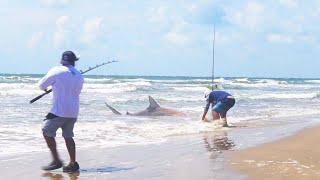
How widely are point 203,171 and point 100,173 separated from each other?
1216 millimetres

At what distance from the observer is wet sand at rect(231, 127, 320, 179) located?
6317mm

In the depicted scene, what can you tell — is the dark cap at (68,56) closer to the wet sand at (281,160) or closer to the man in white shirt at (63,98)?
the man in white shirt at (63,98)

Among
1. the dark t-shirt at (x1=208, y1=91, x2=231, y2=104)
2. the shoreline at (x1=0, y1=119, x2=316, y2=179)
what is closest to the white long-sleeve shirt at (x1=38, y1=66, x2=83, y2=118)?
the shoreline at (x1=0, y1=119, x2=316, y2=179)

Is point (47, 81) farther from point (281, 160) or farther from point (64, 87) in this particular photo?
point (281, 160)

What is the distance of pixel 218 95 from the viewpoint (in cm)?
1393

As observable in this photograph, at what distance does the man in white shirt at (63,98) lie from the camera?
682 centimetres

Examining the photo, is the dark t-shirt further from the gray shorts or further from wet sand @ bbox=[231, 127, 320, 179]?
the gray shorts

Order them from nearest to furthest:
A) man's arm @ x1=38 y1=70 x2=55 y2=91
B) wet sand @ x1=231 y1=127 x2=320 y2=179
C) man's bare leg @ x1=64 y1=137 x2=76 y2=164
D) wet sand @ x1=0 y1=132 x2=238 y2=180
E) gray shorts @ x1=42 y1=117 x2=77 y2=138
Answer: wet sand @ x1=231 y1=127 x2=320 y2=179 → wet sand @ x1=0 y1=132 x2=238 y2=180 → man's arm @ x1=38 y1=70 x2=55 y2=91 → gray shorts @ x1=42 y1=117 x2=77 y2=138 → man's bare leg @ x1=64 y1=137 x2=76 y2=164

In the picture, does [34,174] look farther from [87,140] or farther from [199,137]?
[199,137]

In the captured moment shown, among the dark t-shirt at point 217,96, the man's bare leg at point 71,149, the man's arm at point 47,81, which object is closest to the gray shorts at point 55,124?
the man's bare leg at point 71,149

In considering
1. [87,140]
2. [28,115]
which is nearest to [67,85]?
[87,140]

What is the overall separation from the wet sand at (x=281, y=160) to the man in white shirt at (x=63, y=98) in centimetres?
208

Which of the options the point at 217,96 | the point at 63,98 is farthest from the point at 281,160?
the point at 217,96

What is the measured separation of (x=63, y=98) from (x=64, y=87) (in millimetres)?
136
